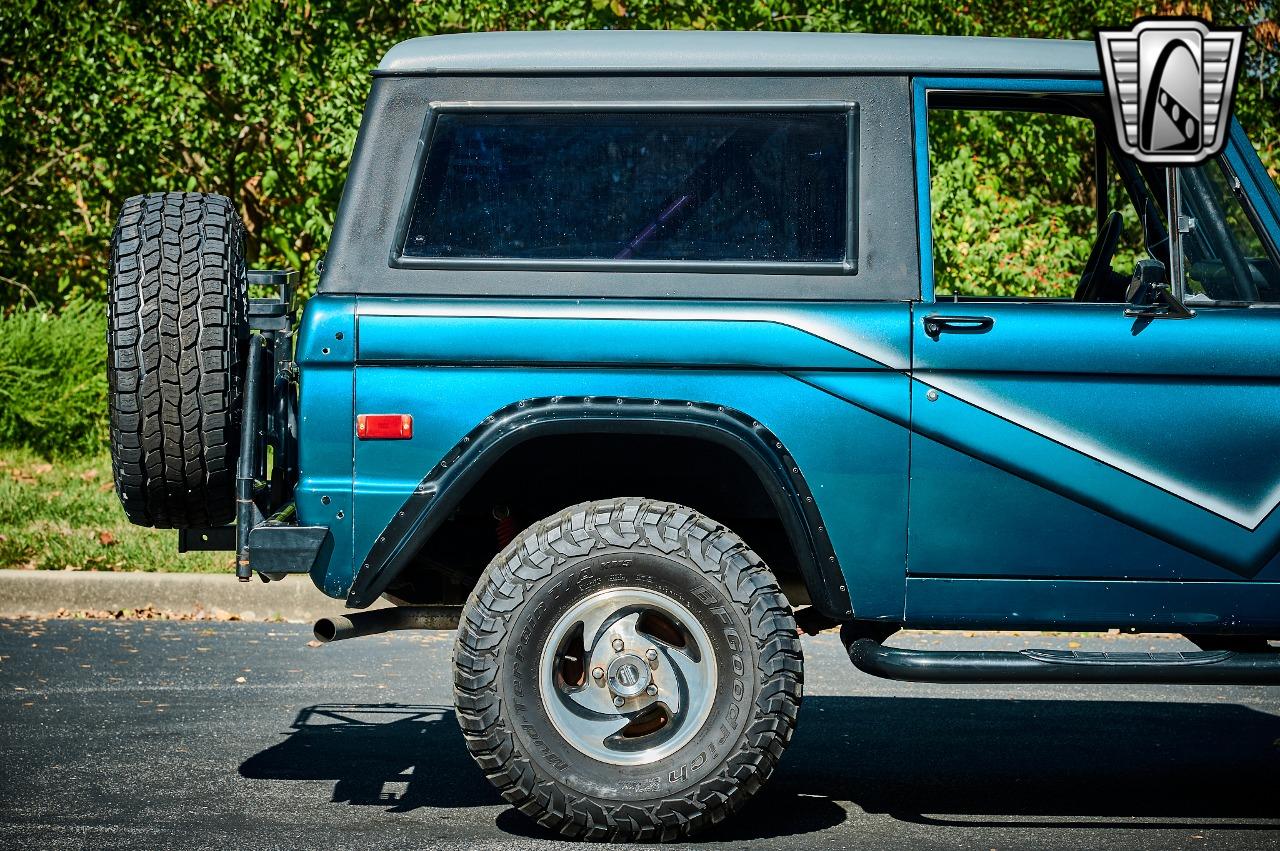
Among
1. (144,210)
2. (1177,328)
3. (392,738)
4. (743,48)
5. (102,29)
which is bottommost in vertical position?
(392,738)

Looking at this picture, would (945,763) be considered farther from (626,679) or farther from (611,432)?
(611,432)

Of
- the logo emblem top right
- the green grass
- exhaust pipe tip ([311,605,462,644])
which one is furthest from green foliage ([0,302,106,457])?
the logo emblem top right

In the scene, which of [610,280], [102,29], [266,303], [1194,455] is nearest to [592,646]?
[610,280]

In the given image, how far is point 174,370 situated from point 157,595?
392 centimetres

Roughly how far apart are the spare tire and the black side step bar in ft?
6.31

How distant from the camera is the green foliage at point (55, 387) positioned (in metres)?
11.7

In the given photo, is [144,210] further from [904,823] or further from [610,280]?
[904,823]

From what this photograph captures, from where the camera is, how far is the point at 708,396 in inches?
164

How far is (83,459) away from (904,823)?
8.63 meters

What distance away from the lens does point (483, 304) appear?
4.21 m

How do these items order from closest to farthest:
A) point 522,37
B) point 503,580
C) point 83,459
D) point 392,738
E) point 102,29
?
point 503,580, point 522,37, point 392,738, point 102,29, point 83,459

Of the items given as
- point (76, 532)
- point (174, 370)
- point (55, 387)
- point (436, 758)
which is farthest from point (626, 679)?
point (55, 387)

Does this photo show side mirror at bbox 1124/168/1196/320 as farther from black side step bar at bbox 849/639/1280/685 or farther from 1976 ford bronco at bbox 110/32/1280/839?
black side step bar at bbox 849/639/1280/685

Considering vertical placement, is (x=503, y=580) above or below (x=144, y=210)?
below
